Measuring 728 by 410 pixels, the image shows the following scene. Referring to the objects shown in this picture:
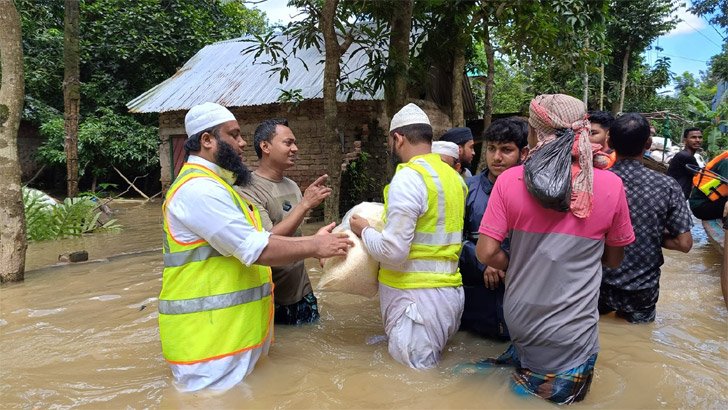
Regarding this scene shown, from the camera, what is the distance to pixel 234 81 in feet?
37.6

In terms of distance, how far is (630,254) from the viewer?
342 cm

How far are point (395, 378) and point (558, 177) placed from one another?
1.51m

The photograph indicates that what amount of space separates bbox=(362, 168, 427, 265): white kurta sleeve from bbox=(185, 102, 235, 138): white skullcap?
103 centimetres

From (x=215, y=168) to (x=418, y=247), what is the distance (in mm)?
1225

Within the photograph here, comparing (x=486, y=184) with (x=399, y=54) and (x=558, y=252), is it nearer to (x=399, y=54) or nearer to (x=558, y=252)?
(x=558, y=252)

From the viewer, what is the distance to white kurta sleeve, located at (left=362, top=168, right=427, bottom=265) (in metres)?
2.58

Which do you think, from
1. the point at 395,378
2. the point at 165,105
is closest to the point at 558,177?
the point at 395,378

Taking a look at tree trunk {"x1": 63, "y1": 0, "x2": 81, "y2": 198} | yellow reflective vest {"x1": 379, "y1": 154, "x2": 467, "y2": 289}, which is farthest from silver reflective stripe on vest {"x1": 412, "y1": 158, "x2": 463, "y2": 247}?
tree trunk {"x1": 63, "y1": 0, "x2": 81, "y2": 198}

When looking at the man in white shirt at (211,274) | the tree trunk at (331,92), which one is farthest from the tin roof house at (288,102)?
the man in white shirt at (211,274)

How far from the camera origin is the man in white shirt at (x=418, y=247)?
103 inches

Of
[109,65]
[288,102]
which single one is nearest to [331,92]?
[288,102]

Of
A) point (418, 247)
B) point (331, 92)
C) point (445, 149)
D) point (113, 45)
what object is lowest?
point (418, 247)

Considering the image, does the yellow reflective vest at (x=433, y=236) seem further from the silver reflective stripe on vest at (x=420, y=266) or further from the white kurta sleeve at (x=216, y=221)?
the white kurta sleeve at (x=216, y=221)

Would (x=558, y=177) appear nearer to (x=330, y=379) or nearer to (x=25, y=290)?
(x=330, y=379)
